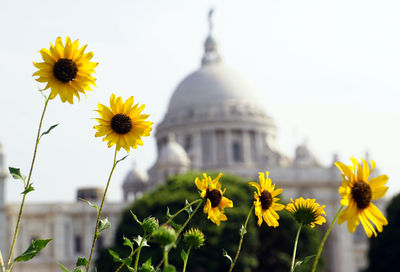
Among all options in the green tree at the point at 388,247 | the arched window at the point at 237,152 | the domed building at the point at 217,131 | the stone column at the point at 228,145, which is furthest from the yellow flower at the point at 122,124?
the arched window at the point at 237,152

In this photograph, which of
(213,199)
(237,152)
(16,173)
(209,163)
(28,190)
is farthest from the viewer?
(237,152)

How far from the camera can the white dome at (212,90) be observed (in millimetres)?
104125

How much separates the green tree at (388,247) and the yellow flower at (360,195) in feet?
167

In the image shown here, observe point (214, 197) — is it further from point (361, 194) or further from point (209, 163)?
point (209, 163)

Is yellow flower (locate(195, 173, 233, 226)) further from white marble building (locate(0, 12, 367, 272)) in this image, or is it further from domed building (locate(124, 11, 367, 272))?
domed building (locate(124, 11, 367, 272))

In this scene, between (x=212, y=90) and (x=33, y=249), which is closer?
(x=33, y=249)

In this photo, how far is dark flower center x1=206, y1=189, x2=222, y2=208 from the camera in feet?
17.1

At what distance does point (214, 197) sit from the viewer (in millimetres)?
5246

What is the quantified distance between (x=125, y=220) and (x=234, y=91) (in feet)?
161

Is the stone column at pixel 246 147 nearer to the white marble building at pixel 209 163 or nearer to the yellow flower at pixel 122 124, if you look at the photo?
the white marble building at pixel 209 163

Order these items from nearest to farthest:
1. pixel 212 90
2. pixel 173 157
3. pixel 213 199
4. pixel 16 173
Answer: pixel 16 173 → pixel 213 199 → pixel 173 157 → pixel 212 90

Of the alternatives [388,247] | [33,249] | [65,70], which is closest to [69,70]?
[65,70]

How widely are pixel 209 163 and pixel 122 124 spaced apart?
92809 mm

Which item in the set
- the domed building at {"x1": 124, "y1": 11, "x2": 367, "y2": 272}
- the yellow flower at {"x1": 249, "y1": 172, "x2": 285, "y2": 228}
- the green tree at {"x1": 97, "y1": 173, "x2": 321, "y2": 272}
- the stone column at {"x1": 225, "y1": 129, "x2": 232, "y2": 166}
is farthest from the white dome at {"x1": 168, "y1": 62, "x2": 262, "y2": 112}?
the yellow flower at {"x1": 249, "y1": 172, "x2": 285, "y2": 228}
